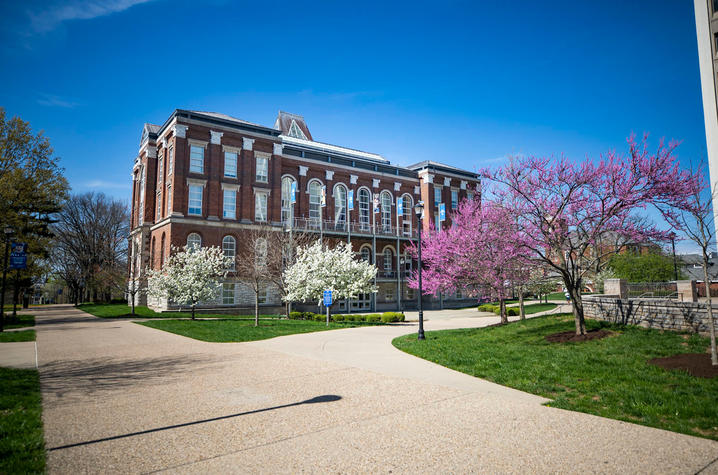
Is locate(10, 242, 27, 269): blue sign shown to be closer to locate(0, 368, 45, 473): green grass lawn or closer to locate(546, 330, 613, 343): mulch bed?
locate(0, 368, 45, 473): green grass lawn

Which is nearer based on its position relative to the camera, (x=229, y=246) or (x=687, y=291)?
(x=687, y=291)

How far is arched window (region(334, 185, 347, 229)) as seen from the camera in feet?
140

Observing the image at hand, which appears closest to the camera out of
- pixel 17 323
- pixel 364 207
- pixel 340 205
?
pixel 17 323

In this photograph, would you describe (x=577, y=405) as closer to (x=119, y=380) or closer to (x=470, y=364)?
(x=470, y=364)

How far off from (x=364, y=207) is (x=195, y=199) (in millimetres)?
18314

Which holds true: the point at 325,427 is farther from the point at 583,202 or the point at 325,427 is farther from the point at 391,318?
the point at 391,318

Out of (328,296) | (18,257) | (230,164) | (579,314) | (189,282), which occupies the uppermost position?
(230,164)

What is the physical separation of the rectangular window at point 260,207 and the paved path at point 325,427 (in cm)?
2745

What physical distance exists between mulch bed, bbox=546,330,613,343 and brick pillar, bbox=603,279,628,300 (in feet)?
14.1

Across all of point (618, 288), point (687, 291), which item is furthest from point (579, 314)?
point (687, 291)

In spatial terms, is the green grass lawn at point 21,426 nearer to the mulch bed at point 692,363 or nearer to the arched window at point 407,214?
the mulch bed at point 692,363

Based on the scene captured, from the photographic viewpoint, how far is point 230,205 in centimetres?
3531

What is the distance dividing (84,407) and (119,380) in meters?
2.10

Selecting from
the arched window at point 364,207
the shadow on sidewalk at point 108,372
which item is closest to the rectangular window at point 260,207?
the arched window at point 364,207
